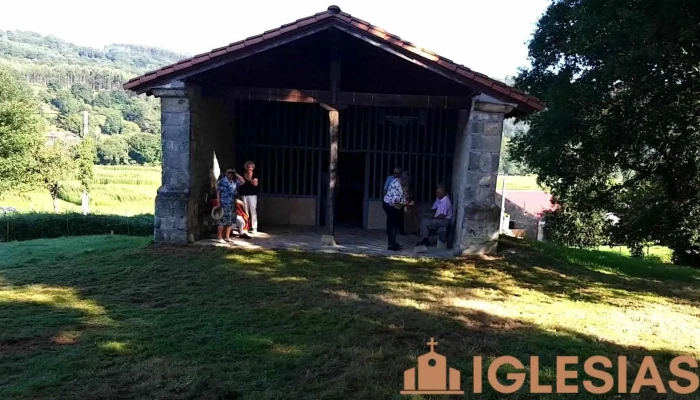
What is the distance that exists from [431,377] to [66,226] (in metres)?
15.7

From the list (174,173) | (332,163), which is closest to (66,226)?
(174,173)

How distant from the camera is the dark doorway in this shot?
12086 mm

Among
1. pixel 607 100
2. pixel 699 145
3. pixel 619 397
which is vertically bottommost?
pixel 619 397

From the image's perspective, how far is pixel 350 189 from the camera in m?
12.3

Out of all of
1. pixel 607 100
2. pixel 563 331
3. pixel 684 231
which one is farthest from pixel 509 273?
pixel 684 231

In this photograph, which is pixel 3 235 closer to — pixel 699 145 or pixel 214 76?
pixel 214 76

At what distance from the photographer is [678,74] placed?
9820 mm

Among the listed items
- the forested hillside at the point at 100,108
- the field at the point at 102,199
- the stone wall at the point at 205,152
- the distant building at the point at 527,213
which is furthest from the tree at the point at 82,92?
the stone wall at the point at 205,152

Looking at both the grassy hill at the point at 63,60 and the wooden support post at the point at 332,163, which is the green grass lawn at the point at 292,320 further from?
the grassy hill at the point at 63,60

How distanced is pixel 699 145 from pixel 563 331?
9596 millimetres

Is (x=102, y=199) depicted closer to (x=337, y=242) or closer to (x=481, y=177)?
(x=337, y=242)

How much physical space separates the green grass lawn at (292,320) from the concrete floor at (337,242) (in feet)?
1.48

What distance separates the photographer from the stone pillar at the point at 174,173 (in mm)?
8617

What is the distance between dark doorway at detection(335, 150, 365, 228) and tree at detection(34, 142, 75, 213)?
23.3 m
